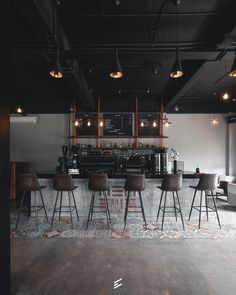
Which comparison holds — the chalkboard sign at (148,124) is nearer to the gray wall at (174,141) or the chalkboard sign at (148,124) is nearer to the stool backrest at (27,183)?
the gray wall at (174,141)

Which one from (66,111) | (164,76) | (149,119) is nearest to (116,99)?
(149,119)

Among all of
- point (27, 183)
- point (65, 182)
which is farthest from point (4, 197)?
point (27, 183)

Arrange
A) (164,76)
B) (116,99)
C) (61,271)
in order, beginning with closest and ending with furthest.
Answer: (61,271)
(164,76)
(116,99)

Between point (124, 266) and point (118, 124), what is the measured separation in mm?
4962

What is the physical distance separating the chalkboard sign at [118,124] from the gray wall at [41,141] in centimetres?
145

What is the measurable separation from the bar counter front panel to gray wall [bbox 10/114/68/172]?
9.76 feet

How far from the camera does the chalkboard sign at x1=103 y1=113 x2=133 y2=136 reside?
722 cm

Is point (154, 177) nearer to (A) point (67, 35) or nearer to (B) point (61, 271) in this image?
(B) point (61, 271)

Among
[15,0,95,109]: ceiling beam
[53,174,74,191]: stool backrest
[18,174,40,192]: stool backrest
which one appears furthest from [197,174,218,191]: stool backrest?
[15,0,95,109]: ceiling beam

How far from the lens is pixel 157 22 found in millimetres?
3000

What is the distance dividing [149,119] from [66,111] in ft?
8.97

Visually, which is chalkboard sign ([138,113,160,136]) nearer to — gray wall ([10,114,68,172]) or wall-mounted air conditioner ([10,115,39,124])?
gray wall ([10,114,68,172])

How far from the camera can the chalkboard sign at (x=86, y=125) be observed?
723cm

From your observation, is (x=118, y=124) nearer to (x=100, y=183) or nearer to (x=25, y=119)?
(x=25, y=119)
